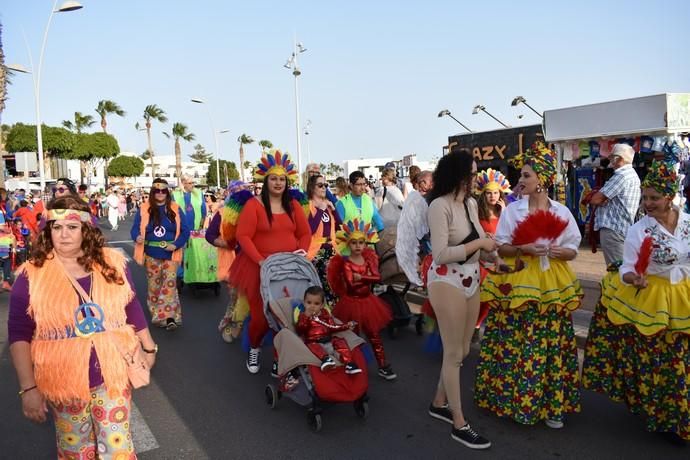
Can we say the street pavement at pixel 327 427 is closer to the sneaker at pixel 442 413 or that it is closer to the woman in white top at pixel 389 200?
the sneaker at pixel 442 413

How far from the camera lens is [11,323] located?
268 centimetres

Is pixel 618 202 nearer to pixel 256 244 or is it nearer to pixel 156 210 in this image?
pixel 256 244

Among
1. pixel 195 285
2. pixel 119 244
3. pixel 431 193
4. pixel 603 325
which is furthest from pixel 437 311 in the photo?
pixel 119 244

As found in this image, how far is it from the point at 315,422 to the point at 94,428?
1856mm

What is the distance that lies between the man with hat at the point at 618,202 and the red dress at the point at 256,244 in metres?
3.47

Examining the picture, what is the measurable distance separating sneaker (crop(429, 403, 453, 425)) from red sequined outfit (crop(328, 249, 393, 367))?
1016 mm

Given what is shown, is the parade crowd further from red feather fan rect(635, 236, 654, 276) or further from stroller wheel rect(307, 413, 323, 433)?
stroller wheel rect(307, 413, 323, 433)

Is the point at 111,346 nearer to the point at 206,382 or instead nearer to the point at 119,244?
the point at 206,382

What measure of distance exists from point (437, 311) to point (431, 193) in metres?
0.81

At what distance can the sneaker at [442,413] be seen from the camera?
14.2ft

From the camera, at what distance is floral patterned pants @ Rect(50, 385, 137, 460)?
8.91 feet

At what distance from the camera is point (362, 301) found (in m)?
5.48

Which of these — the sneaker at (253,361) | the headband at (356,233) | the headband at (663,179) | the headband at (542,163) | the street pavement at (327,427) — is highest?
the headband at (542,163)

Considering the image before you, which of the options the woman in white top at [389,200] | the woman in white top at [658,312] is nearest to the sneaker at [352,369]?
the woman in white top at [658,312]
